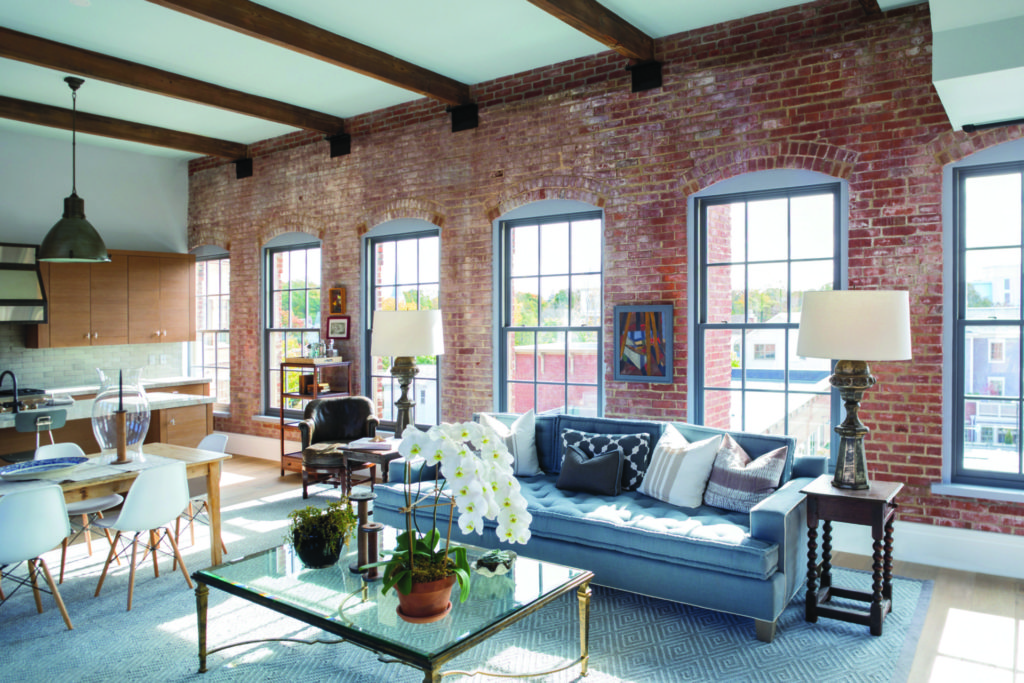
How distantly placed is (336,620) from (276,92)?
5.37 meters

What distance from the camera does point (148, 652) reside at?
11.4 feet

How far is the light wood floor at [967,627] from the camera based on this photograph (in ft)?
10.5

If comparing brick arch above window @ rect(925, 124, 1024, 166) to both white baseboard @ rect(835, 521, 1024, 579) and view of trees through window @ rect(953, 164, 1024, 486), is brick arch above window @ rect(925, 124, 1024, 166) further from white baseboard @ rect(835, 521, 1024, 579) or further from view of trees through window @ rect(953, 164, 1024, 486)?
white baseboard @ rect(835, 521, 1024, 579)

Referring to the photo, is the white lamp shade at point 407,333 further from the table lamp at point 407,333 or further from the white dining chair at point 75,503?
the white dining chair at point 75,503

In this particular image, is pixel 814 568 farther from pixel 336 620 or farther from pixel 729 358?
pixel 336 620

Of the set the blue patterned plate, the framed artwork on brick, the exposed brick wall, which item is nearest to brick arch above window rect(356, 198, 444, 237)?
the exposed brick wall

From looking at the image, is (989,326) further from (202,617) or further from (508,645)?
(202,617)

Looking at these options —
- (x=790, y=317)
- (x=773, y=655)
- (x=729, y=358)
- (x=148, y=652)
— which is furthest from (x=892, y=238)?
(x=148, y=652)

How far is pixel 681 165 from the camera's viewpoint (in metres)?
5.29

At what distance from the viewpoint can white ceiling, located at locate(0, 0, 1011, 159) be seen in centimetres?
479

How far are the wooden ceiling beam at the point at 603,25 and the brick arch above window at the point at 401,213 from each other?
2.37 m

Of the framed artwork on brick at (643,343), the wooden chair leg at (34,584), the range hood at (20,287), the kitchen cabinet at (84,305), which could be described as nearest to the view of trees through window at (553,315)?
the framed artwork on brick at (643,343)

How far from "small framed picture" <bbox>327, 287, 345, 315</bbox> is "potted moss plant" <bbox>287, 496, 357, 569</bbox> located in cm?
446

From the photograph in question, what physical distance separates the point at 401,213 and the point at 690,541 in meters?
4.52
